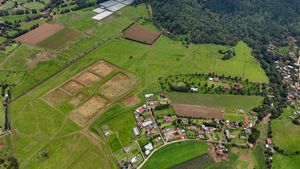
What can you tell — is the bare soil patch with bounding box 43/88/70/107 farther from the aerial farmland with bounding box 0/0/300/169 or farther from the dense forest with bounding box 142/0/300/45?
the dense forest with bounding box 142/0/300/45

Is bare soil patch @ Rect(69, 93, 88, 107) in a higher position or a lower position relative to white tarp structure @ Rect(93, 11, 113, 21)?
lower

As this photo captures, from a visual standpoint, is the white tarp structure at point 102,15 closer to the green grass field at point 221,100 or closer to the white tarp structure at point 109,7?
the white tarp structure at point 109,7

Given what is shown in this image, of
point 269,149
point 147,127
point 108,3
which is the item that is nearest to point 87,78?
point 147,127

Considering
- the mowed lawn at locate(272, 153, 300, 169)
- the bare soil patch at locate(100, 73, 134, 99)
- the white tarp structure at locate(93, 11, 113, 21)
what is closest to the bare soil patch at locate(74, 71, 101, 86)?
the bare soil patch at locate(100, 73, 134, 99)

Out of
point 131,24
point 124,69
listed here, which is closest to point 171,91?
point 124,69

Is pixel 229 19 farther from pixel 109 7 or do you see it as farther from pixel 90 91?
pixel 90 91

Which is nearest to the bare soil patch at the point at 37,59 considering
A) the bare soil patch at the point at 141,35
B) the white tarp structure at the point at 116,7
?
the bare soil patch at the point at 141,35
